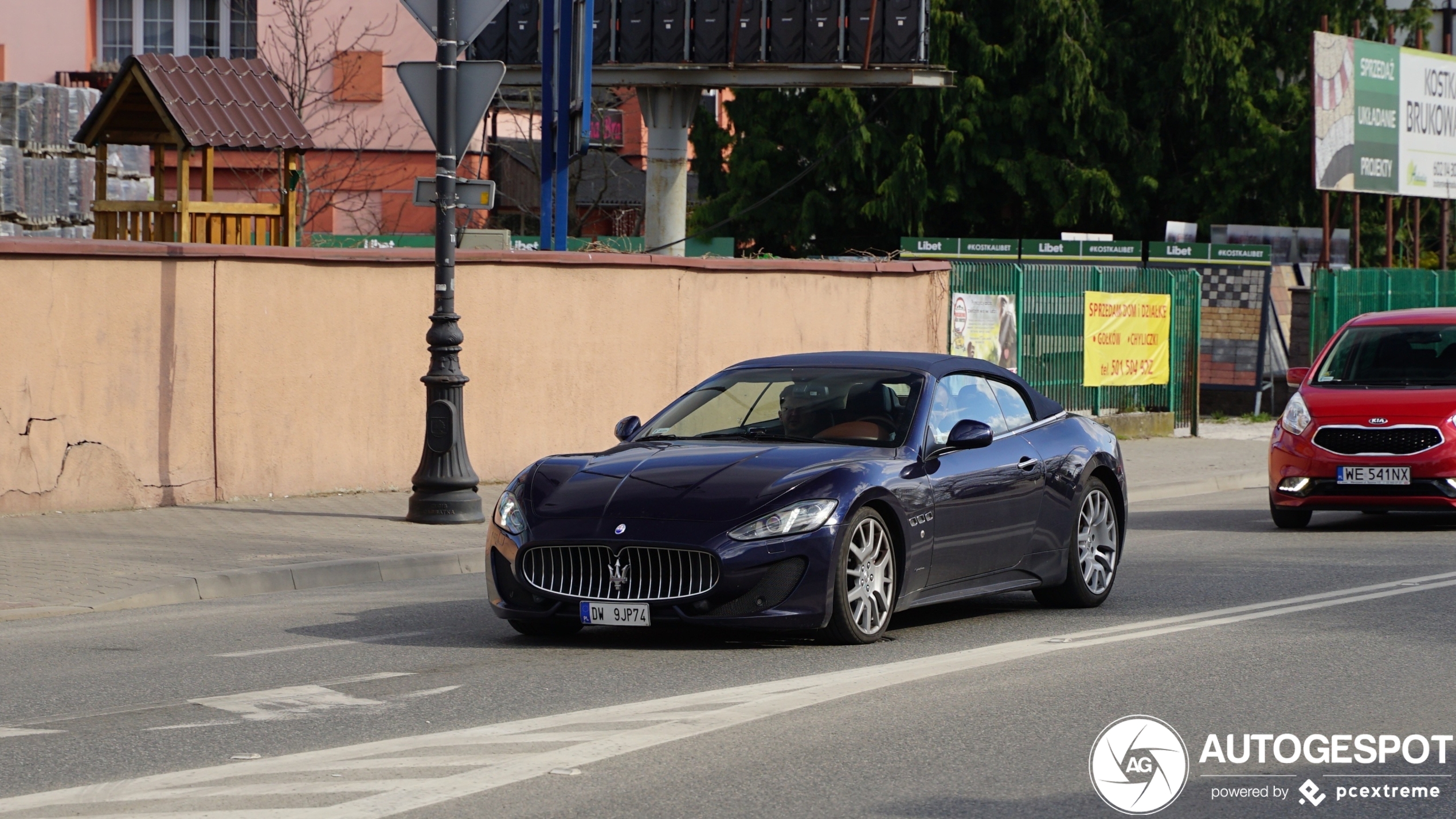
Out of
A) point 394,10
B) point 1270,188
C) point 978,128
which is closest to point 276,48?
point 394,10

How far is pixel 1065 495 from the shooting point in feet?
34.3

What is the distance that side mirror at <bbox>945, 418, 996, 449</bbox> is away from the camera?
956cm

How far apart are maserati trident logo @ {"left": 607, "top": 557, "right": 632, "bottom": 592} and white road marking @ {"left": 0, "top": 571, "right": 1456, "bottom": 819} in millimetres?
983

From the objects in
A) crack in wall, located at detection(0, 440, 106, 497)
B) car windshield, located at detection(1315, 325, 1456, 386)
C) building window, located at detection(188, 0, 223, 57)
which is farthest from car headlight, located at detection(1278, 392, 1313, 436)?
building window, located at detection(188, 0, 223, 57)

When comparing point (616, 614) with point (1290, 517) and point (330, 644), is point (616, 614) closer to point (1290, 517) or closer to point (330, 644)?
point (330, 644)

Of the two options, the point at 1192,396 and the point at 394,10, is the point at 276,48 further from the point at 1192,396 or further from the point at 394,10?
the point at 1192,396

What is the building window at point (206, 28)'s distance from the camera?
39906 millimetres

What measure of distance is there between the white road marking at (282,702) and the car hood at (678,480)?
56.8 inches

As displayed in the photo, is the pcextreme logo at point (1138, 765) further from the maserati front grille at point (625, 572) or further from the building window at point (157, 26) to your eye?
the building window at point (157, 26)

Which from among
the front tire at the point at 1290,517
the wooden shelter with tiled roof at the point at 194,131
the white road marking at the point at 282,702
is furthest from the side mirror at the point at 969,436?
the wooden shelter with tiled roof at the point at 194,131

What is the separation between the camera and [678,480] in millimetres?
8922

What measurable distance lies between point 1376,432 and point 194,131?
10264 millimetres

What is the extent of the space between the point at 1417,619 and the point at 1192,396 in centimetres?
1661

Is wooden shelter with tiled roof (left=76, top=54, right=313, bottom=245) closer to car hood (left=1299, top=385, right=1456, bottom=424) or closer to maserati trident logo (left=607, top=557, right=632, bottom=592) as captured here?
car hood (left=1299, top=385, right=1456, bottom=424)
